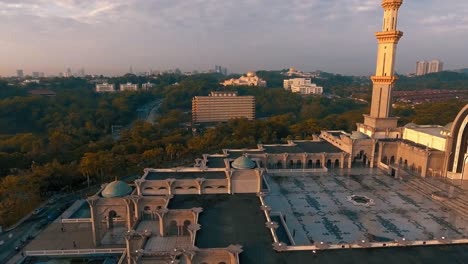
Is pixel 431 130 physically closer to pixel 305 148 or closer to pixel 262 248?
pixel 305 148

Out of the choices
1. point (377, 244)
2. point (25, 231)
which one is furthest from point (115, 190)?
point (377, 244)

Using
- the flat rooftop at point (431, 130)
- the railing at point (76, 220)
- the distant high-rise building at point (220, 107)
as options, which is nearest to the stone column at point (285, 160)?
the flat rooftop at point (431, 130)

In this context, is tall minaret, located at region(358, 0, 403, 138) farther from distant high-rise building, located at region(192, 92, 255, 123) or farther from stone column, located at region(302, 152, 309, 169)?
distant high-rise building, located at region(192, 92, 255, 123)

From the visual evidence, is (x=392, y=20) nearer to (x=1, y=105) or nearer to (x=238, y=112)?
(x=238, y=112)

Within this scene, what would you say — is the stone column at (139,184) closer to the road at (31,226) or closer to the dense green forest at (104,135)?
the road at (31,226)

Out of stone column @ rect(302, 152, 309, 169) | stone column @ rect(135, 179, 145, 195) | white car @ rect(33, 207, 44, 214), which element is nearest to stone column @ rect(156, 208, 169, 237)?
stone column @ rect(135, 179, 145, 195)

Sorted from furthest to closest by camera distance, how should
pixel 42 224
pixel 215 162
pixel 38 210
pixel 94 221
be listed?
pixel 215 162 → pixel 38 210 → pixel 42 224 → pixel 94 221
